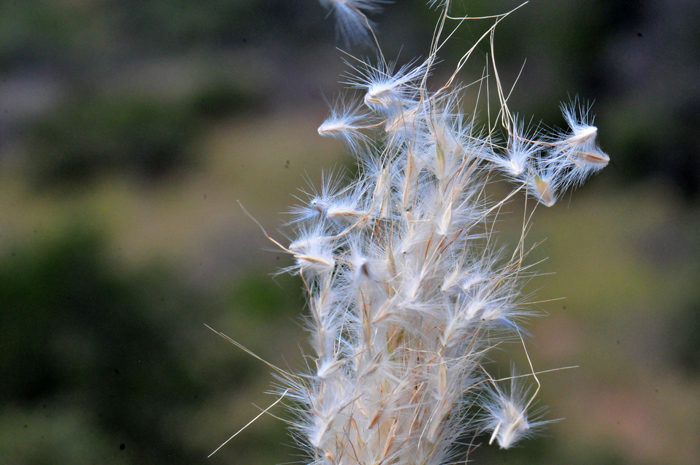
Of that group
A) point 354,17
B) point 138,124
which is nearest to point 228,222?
point 138,124

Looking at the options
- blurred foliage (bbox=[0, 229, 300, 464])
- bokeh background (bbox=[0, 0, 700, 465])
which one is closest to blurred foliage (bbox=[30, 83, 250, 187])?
bokeh background (bbox=[0, 0, 700, 465])

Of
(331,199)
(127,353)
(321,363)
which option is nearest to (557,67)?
(331,199)

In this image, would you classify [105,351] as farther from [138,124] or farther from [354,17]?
[354,17]

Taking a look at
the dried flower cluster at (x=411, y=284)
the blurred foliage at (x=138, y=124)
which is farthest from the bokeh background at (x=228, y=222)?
the dried flower cluster at (x=411, y=284)

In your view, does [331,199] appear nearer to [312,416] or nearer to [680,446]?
[312,416]

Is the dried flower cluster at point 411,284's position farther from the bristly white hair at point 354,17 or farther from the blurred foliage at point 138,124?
the blurred foliage at point 138,124

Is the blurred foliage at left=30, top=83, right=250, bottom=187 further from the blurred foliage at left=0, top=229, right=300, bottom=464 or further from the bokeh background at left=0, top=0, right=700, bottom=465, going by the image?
the blurred foliage at left=0, top=229, right=300, bottom=464
